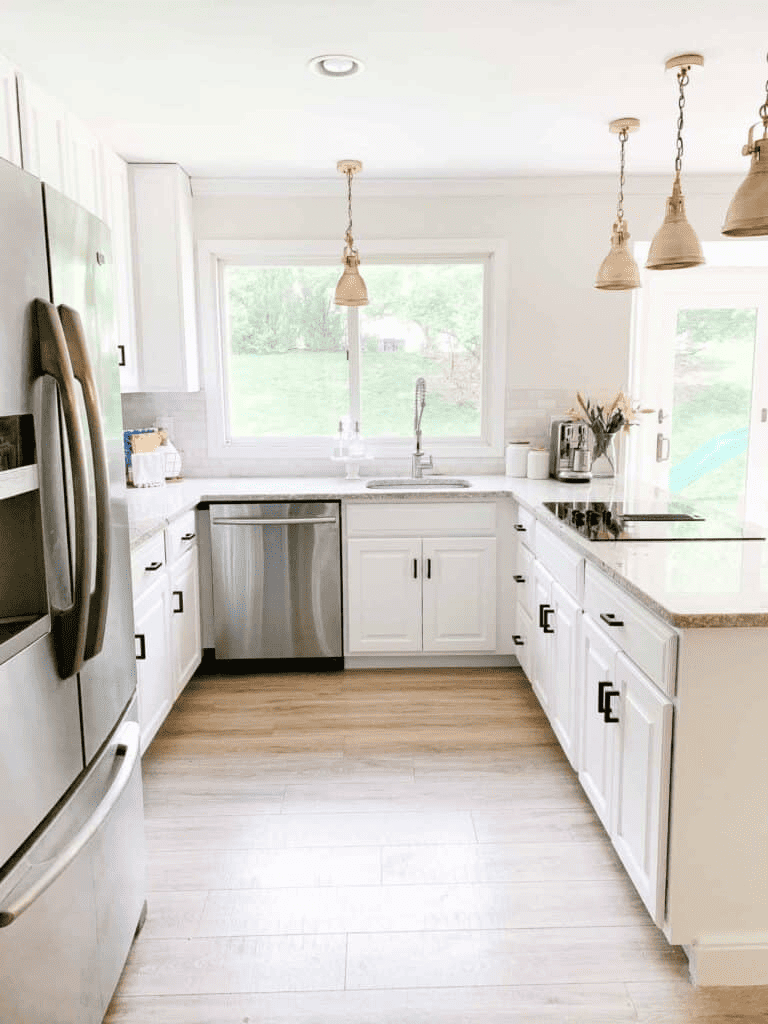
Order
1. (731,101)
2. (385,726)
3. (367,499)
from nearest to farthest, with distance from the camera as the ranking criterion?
(731,101) → (385,726) → (367,499)

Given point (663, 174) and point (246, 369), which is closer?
point (663, 174)

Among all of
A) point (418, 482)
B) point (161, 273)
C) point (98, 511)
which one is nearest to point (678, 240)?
point (98, 511)

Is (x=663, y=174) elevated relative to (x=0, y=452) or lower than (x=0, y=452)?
A: elevated

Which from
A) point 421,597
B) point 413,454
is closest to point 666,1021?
point 421,597

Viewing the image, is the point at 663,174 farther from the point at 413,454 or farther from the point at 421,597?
the point at 421,597

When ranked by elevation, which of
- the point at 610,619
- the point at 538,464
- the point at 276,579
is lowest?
the point at 276,579

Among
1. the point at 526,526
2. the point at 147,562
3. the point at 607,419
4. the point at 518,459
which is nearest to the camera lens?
the point at 147,562

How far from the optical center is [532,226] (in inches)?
158

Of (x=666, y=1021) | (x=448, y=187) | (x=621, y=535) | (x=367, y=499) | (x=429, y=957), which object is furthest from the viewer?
(x=448, y=187)

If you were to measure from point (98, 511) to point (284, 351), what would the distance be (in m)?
2.75

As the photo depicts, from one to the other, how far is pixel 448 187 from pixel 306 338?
1.07 metres

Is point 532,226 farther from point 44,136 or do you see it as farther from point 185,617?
point 185,617

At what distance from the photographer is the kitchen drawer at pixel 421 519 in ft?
12.2

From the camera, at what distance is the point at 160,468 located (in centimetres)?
381
